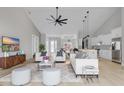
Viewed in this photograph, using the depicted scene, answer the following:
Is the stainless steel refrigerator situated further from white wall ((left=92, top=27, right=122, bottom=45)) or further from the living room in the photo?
white wall ((left=92, top=27, right=122, bottom=45))

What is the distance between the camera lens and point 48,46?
1473 cm

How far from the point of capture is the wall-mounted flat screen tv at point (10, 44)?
19.7 ft

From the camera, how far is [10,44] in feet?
21.6

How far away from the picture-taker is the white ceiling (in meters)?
8.60

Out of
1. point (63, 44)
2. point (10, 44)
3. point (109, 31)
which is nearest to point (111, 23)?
point (109, 31)

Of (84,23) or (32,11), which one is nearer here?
(32,11)

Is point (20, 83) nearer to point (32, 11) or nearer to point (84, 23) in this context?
point (32, 11)

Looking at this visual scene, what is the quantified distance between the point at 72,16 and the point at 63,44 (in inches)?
199

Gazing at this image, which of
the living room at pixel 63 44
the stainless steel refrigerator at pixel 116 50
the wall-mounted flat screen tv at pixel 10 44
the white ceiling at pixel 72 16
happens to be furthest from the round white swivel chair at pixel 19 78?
the stainless steel refrigerator at pixel 116 50

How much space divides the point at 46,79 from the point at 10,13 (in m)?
4.87

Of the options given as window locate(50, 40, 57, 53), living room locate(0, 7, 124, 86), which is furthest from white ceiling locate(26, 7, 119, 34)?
window locate(50, 40, 57, 53)

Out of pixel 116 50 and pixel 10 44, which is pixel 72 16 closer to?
pixel 116 50
